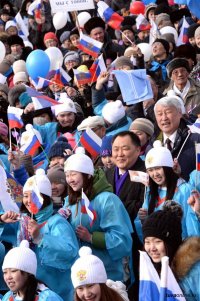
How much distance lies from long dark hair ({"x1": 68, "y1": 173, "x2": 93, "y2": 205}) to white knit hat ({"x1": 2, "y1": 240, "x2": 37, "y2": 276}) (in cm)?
93

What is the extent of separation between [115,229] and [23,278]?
1.12 m

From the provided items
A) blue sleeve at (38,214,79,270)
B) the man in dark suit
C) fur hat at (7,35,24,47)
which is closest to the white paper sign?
fur hat at (7,35,24,47)

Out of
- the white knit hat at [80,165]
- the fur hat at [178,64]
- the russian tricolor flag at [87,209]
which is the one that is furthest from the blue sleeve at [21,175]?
the fur hat at [178,64]

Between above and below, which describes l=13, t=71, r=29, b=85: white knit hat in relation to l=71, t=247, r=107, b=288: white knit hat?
below

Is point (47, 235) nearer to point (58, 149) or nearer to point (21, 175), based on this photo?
point (21, 175)

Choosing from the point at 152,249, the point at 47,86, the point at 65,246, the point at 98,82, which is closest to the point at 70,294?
the point at 65,246

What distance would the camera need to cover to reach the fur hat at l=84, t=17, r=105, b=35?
1559cm

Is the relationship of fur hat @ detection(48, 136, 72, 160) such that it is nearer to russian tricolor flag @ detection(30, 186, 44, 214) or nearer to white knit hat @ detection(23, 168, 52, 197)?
white knit hat @ detection(23, 168, 52, 197)

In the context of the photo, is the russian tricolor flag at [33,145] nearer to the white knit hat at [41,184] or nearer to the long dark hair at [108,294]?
the white knit hat at [41,184]

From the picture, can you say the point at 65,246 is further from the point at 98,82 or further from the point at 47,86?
the point at 47,86

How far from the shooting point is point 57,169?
9.54 meters

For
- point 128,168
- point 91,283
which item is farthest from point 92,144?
point 91,283

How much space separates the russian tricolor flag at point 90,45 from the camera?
14.3 metres

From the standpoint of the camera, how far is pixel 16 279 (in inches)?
300
